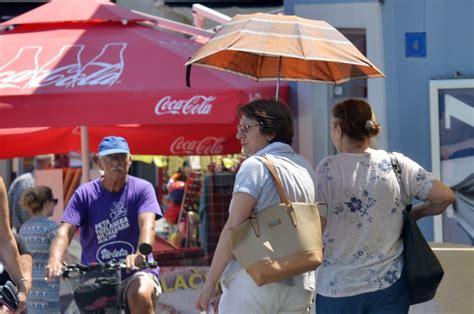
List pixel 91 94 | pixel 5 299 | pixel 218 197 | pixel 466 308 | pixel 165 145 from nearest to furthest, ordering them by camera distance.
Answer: pixel 5 299
pixel 466 308
pixel 91 94
pixel 218 197
pixel 165 145

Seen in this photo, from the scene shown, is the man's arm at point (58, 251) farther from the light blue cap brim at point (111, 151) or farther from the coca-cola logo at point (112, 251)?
the light blue cap brim at point (111, 151)

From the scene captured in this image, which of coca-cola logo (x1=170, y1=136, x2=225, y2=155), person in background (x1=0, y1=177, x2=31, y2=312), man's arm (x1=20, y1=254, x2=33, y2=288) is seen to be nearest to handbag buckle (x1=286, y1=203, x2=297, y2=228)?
person in background (x1=0, y1=177, x2=31, y2=312)

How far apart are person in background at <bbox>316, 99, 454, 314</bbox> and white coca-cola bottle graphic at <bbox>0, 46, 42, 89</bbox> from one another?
3356 mm

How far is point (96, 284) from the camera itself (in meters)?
6.09

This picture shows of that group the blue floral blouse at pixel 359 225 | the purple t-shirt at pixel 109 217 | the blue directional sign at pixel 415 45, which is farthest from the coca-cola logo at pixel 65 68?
the blue floral blouse at pixel 359 225

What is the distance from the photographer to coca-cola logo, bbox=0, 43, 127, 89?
7895 mm

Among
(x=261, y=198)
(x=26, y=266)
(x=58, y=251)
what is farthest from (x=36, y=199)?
(x=261, y=198)

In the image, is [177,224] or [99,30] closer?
[99,30]

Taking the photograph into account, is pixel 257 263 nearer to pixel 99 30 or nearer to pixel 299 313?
pixel 299 313

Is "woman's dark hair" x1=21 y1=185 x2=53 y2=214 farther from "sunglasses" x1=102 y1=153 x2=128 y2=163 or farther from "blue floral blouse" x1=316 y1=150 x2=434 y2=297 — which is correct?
"blue floral blouse" x1=316 y1=150 x2=434 y2=297

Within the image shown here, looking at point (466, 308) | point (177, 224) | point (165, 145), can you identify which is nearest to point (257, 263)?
point (466, 308)

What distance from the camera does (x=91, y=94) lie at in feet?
25.5

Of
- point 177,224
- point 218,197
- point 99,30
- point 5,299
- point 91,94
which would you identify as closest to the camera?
point 5,299

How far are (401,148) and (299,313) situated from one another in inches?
136
